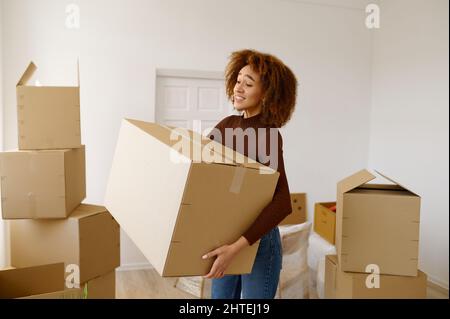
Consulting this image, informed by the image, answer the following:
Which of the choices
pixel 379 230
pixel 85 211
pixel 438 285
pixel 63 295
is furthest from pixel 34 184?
pixel 438 285

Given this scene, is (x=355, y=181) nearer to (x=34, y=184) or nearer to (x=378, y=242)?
(x=378, y=242)

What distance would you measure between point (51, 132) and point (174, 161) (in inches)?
38.9

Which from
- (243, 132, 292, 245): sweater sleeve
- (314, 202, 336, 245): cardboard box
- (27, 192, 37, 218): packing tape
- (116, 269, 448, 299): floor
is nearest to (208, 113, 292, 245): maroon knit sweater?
(243, 132, 292, 245): sweater sleeve

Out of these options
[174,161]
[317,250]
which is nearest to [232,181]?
[174,161]

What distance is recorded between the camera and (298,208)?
3.67 metres

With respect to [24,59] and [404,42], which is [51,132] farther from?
[404,42]

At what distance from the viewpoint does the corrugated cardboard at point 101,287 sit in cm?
186

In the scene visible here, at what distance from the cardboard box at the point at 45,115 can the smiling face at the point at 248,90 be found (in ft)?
2.70

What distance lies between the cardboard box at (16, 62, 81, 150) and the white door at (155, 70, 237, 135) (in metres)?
1.64

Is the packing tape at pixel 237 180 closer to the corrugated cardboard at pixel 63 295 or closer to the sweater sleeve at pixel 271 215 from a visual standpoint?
the sweater sleeve at pixel 271 215

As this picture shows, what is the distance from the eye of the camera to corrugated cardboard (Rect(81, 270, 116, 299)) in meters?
1.86

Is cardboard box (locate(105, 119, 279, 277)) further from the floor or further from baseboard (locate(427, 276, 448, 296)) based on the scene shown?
baseboard (locate(427, 276, 448, 296))

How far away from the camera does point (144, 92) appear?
3.24 m
